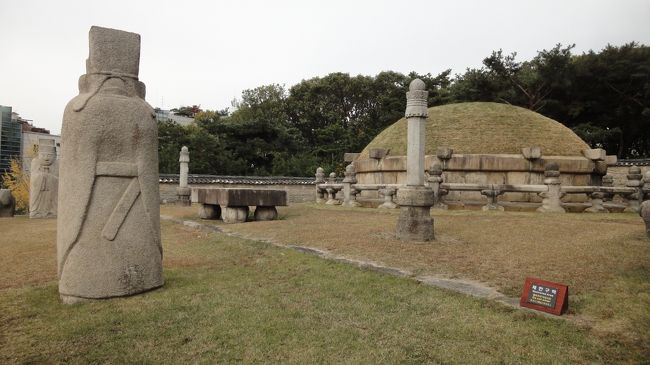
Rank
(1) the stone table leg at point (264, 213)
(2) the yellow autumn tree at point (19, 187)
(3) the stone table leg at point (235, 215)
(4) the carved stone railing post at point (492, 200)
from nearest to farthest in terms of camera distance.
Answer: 1. (3) the stone table leg at point (235, 215)
2. (1) the stone table leg at point (264, 213)
3. (4) the carved stone railing post at point (492, 200)
4. (2) the yellow autumn tree at point (19, 187)

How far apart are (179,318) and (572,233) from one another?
675cm

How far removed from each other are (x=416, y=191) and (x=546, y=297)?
3.69 m

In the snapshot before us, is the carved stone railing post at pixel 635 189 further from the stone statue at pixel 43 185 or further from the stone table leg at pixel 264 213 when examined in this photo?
the stone statue at pixel 43 185

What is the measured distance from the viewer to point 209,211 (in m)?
11.2

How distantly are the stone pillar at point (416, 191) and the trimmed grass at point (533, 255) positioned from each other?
1.02ft

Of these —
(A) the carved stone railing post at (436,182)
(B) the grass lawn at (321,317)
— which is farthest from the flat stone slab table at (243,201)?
(A) the carved stone railing post at (436,182)

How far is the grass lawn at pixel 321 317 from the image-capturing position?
2756mm

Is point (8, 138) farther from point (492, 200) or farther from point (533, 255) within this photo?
point (533, 255)

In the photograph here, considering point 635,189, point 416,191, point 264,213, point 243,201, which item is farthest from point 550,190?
point 243,201

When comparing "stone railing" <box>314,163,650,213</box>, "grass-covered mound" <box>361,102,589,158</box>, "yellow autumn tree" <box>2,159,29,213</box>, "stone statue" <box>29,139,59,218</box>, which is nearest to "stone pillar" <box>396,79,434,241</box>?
"stone railing" <box>314,163,650,213</box>

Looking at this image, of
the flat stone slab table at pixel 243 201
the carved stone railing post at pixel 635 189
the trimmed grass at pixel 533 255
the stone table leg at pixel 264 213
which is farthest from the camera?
the carved stone railing post at pixel 635 189

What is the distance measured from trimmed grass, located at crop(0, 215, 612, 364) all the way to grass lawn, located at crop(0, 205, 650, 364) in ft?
0.04

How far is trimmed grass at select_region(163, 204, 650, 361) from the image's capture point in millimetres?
3348

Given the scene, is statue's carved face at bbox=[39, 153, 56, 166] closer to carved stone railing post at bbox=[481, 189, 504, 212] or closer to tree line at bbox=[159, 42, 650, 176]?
tree line at bbox=[159, 42, 650, 176]
